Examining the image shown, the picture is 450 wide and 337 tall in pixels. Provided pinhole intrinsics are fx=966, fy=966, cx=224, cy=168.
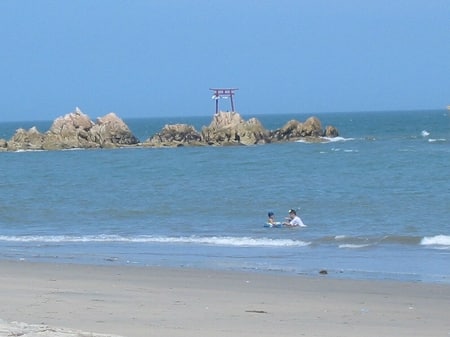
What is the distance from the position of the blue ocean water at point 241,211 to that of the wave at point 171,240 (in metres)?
0.03

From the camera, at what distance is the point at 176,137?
73438 mm

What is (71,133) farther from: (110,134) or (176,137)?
(176,137)

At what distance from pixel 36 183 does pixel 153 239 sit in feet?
73.8

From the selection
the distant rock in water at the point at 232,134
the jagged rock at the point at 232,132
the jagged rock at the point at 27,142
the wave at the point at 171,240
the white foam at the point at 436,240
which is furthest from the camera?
the jagged rock at the point at 27,142

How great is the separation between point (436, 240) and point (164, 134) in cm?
5437

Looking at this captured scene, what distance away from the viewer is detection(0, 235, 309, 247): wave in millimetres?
20828

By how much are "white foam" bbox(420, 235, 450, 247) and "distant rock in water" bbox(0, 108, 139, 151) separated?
53.3 metres

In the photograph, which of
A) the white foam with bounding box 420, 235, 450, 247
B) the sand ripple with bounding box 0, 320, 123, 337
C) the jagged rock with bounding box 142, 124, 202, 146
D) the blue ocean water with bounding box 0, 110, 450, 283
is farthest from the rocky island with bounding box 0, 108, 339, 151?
the sand ripple with bounding box 0, 320, 123, 337

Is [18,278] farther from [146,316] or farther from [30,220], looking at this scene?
[30,220]

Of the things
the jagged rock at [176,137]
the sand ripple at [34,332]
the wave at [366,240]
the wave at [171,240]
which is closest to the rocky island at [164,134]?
the jagged rock at [176,137]

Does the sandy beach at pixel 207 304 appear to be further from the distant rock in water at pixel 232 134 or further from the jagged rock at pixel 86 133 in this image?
the jagged rock at pixel 86 133

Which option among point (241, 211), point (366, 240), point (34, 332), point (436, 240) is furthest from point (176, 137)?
point (34, 332)

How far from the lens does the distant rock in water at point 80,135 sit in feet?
240

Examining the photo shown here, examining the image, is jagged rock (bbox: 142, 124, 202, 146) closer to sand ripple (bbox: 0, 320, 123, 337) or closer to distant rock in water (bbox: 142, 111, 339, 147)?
distant rock in water (bbox: 142, 111, 339, 147)
